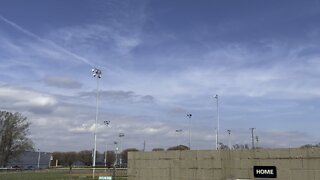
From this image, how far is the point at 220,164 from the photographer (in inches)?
794

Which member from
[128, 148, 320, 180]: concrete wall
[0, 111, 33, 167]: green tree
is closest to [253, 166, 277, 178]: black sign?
[128, 148, 320, 180]: concrete wall

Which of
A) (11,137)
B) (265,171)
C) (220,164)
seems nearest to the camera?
(265,171)

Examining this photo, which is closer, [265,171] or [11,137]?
[265,171]

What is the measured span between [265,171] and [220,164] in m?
2.34

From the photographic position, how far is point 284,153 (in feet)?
59.4

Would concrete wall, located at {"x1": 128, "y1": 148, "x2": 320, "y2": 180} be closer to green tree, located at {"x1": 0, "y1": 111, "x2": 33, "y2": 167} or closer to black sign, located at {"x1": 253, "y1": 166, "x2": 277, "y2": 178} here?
black sign, located at {"x1": 253, "y1": 166, "x2": 277, "y2": 178}

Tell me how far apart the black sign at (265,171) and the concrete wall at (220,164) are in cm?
15

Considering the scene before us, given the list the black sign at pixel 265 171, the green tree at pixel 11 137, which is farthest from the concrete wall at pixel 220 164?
the green tree at pixel 11 137

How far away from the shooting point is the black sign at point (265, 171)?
18.4 metres

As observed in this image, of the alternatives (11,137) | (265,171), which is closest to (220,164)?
(265,171)

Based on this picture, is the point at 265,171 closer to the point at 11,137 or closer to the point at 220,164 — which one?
the point at 220,164

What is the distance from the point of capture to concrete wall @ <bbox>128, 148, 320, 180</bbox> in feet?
57.7

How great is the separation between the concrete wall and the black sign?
0.48 feet

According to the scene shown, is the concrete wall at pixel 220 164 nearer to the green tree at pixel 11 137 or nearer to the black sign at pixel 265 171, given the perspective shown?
the black sign at pixel 265 171
